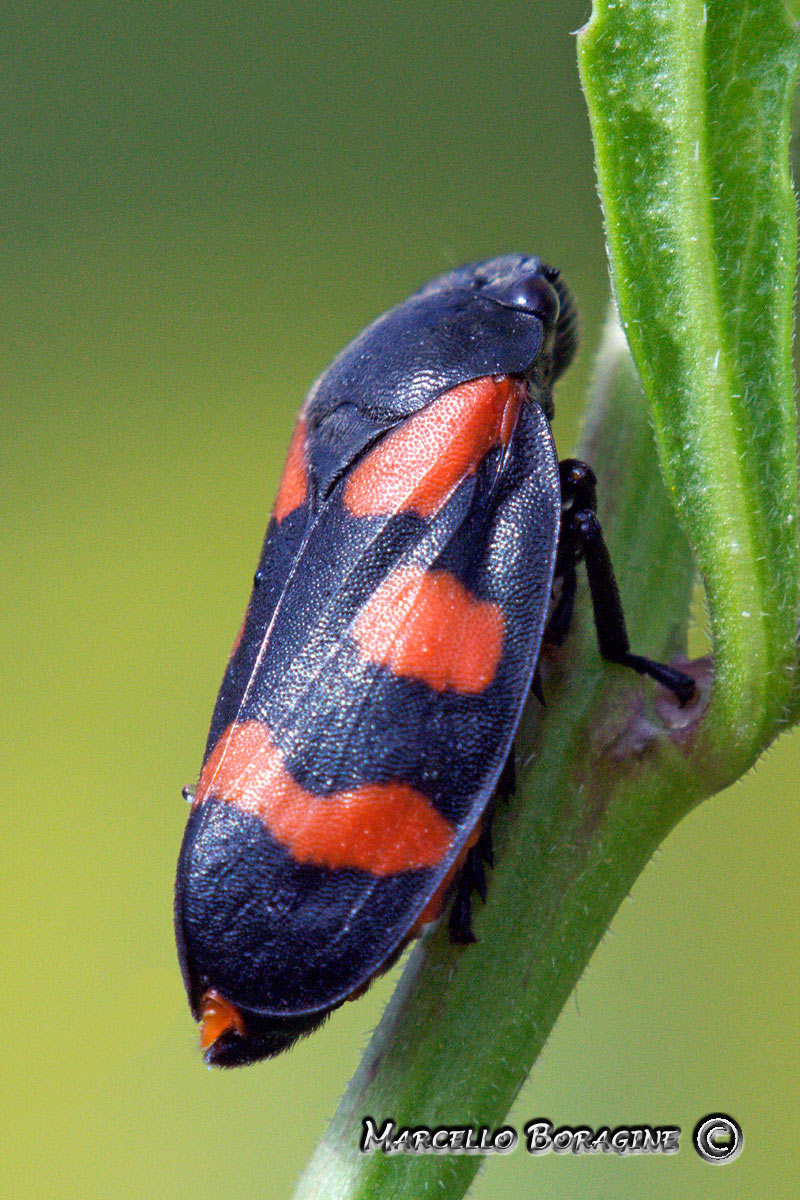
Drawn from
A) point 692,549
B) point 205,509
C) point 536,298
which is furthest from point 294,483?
point 205,509

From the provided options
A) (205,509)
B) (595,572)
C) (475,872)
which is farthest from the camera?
(205,509)

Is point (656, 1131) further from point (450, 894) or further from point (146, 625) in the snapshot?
point (146, 625)

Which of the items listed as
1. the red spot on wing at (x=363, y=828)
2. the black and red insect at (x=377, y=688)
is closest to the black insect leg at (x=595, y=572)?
the black and red insect at (x=377, y=688)

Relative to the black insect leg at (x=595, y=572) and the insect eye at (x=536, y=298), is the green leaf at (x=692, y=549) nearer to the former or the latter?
the black insect leg at (x=595, y=572)

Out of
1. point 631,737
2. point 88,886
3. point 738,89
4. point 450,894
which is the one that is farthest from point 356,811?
point 88,886

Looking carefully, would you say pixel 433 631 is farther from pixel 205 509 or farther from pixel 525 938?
pixel 205 509

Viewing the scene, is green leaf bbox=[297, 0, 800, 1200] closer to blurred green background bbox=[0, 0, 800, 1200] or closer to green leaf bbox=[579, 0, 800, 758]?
green leaf bbox=[579, 0, 800, 758]

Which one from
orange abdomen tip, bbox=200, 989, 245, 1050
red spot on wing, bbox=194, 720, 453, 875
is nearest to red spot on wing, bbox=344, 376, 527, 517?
red spot on wing, bbox=194, 720, 453, 875
